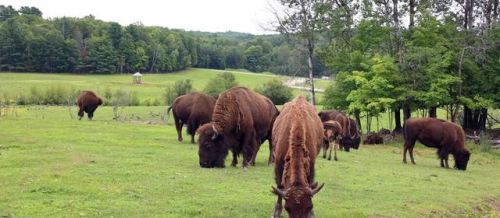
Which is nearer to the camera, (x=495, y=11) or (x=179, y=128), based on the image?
(x=179, y=128)

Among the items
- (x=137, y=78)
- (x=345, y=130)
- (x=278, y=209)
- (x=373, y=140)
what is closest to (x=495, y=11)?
(x=373, y=140)

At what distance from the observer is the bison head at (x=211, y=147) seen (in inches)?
608

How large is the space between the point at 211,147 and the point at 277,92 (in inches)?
2237

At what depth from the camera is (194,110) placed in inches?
883

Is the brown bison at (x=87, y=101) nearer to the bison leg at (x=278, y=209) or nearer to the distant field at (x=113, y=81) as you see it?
the bison leg at (x=278, y=209)

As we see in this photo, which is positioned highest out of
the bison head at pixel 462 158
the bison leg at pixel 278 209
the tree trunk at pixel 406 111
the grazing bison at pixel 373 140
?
the bison leg at pixel 278 209

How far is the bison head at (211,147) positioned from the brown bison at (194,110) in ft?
21.6

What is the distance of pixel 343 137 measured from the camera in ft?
84.7

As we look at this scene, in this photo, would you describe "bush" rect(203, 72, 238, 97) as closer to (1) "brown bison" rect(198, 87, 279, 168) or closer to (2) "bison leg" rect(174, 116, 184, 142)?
(2) "bison leg" rect(174, 116, 184, 142)

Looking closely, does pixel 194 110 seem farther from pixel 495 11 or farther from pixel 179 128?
pixel 495 11

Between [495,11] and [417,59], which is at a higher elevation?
[495,11]

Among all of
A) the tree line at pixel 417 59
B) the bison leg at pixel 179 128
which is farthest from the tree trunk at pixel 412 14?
the bison leg at pixel 179 128

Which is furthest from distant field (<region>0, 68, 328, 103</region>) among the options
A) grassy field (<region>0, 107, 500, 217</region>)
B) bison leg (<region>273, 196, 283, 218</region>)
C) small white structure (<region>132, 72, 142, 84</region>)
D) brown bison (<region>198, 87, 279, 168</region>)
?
bison leg (<region>273, 196, 283, 218</region>)

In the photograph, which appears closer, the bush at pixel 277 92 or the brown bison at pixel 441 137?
the brown bison at pixel 441 137
